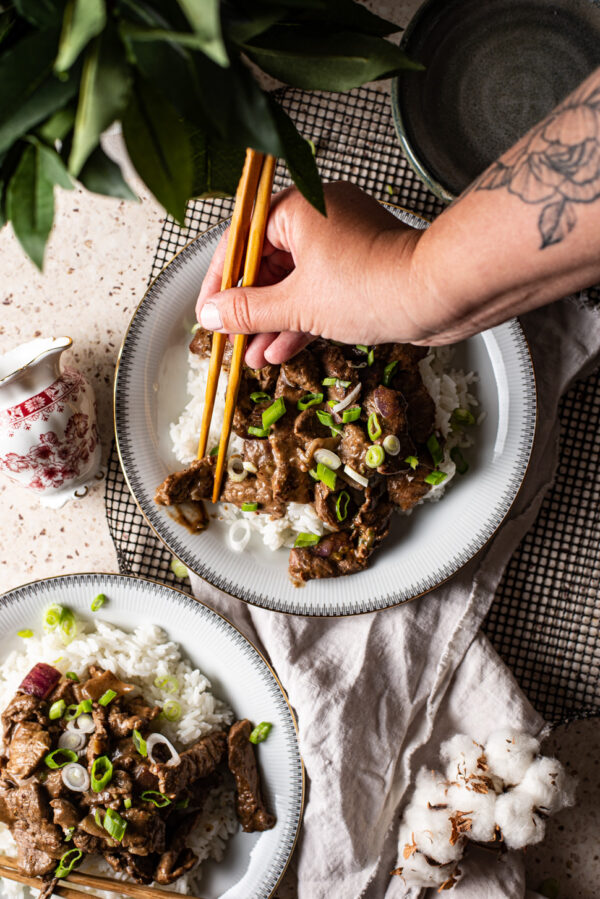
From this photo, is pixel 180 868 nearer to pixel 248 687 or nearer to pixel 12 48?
Result: pixel 248 687

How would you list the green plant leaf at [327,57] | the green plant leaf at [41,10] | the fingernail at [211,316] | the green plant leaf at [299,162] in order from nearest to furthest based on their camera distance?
the green plant leaf at [41,10]
the green plant leaf at [327,57]
the green plant leaf at [299,162]
the fingernail at [211,316]

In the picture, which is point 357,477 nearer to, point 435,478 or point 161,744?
point 435,478

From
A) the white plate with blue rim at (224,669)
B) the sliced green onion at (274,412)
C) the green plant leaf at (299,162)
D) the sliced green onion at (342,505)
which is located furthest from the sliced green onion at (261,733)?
the green plant leaf at (299,162)

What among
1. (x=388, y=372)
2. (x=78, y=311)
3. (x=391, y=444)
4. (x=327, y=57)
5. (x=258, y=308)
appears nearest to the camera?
(x=327, y=57)

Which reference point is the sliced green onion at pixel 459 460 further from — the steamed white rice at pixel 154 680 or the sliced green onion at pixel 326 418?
the steamed white rice at pixel 154 680

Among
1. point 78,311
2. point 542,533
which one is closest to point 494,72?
point 542,533

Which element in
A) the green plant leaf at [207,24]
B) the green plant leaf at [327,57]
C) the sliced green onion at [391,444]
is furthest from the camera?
the sliced green onion at [391,444]

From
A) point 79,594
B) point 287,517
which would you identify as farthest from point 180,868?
point 287,517
